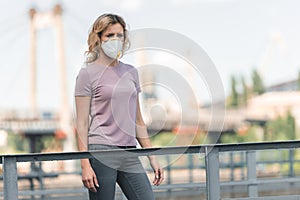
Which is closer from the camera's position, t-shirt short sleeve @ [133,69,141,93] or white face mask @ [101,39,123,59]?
white face mask @ [101,39,123,59]

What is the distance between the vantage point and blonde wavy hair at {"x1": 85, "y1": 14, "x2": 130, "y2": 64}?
12.3ft

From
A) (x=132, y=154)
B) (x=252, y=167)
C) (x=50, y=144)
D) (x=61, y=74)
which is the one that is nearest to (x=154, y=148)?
(x=132, y=154)

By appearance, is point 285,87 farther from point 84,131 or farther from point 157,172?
point 84,131

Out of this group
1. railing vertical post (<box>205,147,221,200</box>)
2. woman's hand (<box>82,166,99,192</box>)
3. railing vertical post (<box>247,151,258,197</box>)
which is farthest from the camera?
railing vertical post (<box>247,151,258,197</box>)

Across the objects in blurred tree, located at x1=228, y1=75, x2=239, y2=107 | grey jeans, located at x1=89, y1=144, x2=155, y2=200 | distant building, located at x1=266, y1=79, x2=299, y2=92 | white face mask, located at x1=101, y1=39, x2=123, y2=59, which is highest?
distant building, located at x1=266, y1=79, x2=299, y2=92

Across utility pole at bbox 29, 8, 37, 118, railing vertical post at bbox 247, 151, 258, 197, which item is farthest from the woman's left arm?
utility pole at bbox 29, 8, 37, 118

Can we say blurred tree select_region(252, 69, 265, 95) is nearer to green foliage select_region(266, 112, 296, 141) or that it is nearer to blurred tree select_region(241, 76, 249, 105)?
blurred tree select_region(241, 76, 249, 105)

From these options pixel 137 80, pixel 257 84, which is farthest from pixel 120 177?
pixel 257 84

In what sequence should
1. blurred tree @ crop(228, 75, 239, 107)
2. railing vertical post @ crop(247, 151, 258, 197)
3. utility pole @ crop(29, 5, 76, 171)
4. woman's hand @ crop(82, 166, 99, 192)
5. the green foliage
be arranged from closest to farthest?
woman's hand @ crop(82, 166, 99, 192) → railing vertical post @ crop(247, 151, 258, 197) → utility pole @ crop(29, 5, 76, 171) → the green foliage → blurred tree @ crop(228, 75, 239, 107)

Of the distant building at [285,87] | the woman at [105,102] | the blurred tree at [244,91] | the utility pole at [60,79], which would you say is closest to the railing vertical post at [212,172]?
the woman at [105,102]

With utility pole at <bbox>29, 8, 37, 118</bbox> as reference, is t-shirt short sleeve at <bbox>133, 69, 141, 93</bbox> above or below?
below

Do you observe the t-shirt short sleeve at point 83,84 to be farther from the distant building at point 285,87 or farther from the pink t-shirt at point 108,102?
the distant building at point 285,87

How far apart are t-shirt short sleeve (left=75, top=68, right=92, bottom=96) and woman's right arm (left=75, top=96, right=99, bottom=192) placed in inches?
1.0

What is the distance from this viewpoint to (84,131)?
3.70m
